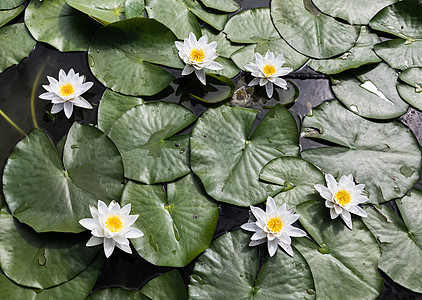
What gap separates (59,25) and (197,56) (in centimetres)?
116

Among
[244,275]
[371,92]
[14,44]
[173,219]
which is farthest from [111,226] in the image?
[371,92]

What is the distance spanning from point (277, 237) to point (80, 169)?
1281 millimetres

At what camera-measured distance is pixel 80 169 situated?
2.31 m

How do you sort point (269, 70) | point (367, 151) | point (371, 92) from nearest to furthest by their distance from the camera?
point (367, 151)
point (269, 70)
point (371, 92)

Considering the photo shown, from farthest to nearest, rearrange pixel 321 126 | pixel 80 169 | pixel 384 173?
pixel 321 126
pixel 384 173
pixel 80 169

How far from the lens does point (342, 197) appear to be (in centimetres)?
232

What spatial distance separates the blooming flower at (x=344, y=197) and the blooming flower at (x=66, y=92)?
5.65 feet

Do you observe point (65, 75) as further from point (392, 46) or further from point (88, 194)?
point (392, 46)

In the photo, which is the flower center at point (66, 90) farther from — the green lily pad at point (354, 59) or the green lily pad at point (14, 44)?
the green lily pad at point (354, 59)

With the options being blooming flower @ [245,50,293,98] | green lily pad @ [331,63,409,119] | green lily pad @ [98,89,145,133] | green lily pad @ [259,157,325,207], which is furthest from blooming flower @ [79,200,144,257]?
green lily pad @ [331,63,409,119]

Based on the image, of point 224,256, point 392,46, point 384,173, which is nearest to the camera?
point 224,256

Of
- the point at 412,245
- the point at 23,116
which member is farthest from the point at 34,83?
the point at 412,245

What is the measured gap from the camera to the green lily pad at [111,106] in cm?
255

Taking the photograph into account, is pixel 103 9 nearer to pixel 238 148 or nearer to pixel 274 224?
pixel 238 148
